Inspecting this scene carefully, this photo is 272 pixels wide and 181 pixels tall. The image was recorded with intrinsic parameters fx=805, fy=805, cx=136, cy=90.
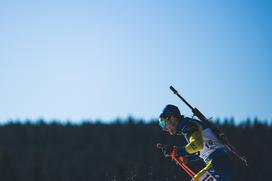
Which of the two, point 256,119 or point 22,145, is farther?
point 22,145

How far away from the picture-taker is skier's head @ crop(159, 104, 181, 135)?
1541cm

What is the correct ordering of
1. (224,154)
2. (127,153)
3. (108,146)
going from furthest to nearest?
(108,146), (127,153), (224,154)

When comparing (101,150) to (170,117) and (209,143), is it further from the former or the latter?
(209,143)

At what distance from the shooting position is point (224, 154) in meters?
15.1

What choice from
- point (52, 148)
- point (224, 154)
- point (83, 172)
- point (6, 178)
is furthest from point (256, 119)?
point (224, 154)

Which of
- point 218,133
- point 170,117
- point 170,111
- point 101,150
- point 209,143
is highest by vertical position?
point 170,111

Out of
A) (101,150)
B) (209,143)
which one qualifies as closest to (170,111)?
(209,143)

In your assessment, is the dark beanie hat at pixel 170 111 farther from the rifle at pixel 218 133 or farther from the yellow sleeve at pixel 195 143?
the yellow sleeve at pixel 195 143

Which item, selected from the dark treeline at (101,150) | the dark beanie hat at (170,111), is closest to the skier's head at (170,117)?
the dark beanie hat at (170,111)

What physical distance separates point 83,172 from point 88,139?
27549mm

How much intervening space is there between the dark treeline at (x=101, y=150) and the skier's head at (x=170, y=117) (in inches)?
1030

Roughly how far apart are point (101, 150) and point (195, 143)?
228ft

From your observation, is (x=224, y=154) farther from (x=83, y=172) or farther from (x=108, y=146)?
(x=108, y=146)

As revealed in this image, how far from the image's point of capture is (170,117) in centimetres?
1543
